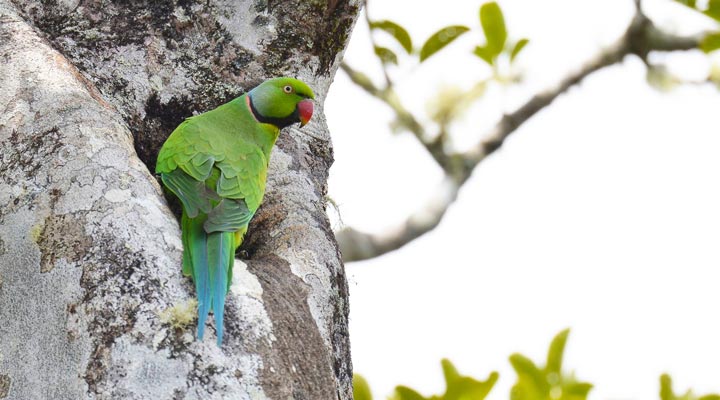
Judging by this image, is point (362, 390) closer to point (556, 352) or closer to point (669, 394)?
point (556, 352)

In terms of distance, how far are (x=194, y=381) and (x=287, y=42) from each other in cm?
145

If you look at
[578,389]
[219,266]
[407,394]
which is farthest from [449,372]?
[219,266]

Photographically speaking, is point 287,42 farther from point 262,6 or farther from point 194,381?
point 194,381

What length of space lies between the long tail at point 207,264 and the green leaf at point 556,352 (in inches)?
57.4

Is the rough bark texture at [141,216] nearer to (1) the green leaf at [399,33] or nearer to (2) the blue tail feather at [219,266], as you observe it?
(2) the blue tail feather at [219,266]

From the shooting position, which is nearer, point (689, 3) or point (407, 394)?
point (407, 394)

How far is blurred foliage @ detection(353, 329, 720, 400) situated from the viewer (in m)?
3.05

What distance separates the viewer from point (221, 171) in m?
2.52

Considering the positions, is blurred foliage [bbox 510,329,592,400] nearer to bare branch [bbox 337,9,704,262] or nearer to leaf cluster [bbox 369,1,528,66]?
bare branch [bbox 337,9,704,262]

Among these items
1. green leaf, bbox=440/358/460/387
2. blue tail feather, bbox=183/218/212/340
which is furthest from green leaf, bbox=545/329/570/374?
blue tail feather, bbox=183/218/212/340

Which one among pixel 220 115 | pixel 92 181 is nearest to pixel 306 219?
pixel 220 115

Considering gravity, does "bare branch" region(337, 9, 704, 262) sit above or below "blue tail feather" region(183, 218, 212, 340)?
below

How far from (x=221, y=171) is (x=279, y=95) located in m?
0.36

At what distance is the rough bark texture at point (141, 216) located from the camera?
1.77 metres
